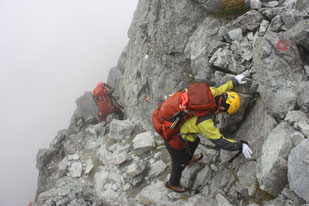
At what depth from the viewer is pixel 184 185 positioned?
761cm

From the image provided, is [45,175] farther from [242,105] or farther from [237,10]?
[237,10]

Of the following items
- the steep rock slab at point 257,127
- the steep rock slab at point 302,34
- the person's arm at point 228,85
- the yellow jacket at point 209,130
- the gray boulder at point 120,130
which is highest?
the steep rock slab at point 302,34

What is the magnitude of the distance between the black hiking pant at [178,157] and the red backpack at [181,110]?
31cm

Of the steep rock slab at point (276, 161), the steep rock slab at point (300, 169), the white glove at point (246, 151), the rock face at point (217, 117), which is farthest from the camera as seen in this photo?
the white glove at point (246, 151)

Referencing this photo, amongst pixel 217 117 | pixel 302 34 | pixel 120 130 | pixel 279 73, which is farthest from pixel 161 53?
pixel 302 34

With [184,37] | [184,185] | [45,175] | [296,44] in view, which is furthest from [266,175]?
[45,175]

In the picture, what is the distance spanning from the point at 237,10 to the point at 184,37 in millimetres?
2983

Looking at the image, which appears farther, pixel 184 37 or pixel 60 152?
pixel 60 152

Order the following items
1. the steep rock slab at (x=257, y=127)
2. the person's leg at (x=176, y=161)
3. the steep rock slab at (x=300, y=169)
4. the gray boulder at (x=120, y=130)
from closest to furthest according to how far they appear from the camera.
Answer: the steep rock slab at (x=300, y=169)
the steep rock slab at (x=257, y=127)
the person's leg at (x=176, y=161)
the gray boulder at (x=120, y=130)

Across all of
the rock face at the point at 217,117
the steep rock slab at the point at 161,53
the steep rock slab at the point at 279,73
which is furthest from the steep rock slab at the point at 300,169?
the steep rock slab at the point at 161,53

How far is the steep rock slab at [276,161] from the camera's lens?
4.84m

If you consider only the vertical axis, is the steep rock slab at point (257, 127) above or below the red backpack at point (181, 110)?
below

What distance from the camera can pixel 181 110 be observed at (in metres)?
5.60

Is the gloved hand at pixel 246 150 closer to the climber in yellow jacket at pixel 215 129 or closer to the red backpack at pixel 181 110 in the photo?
the climber in yellow jacket at pixel 215 129
